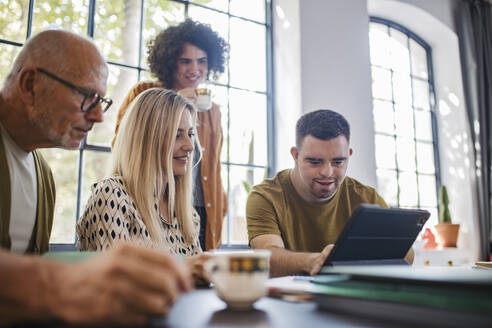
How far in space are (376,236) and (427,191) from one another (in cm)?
424

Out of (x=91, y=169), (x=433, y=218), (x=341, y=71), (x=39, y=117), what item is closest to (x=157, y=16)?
(x=91, y=169)

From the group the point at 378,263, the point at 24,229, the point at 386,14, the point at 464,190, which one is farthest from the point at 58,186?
the point at 464,190

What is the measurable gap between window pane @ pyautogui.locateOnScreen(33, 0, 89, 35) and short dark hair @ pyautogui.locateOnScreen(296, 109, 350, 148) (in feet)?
5.74

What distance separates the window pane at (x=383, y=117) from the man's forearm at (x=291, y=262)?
3.32m

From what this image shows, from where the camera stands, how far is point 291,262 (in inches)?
50.3

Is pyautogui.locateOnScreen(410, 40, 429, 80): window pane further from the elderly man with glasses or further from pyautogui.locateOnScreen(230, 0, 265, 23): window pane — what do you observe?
the elderly man with glasses

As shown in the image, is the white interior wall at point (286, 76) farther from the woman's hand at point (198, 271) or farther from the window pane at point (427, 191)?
the woman's hand at point (198, 271)

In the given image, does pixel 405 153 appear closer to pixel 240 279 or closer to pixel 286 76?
pixel 286 76

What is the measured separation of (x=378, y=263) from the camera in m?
0.93

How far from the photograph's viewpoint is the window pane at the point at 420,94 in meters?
4.85

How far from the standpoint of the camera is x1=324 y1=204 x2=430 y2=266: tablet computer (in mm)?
773

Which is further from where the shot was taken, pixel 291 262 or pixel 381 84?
pixel 381 84

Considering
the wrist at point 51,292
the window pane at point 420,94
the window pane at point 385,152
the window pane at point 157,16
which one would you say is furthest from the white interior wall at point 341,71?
the wrist at point 51,292

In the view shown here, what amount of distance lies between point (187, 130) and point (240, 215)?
1.77 m
